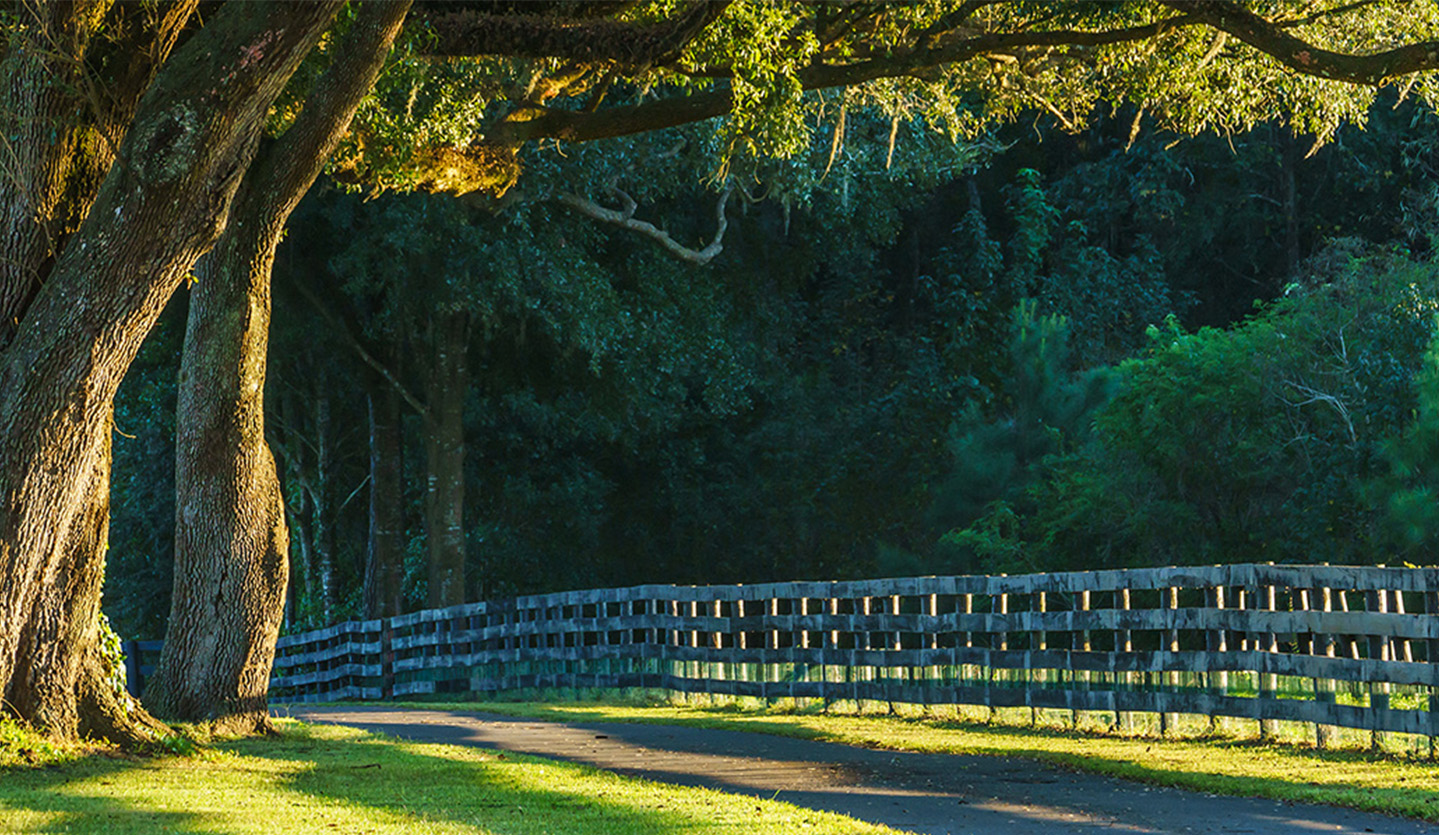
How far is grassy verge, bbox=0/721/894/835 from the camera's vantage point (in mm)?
8266

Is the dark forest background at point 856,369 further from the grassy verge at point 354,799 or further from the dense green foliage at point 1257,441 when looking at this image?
the grassy verge at point 354,799

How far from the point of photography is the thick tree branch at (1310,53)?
13117mm

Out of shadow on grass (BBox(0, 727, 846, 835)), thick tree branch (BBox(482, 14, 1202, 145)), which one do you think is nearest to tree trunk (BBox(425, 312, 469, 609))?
thick tree branch (BBox(482, 14, 1202, 145))

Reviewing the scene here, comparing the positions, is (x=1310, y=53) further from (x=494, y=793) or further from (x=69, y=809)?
(x=69, y=809)

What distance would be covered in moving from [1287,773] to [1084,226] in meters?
25.0

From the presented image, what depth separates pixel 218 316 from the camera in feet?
41.8

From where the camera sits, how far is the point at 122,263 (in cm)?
936

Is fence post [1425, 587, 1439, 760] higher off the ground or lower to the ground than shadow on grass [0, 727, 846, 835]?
higher

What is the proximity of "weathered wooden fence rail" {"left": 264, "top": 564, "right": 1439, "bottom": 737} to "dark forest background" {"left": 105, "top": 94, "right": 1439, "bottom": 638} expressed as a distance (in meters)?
2.50

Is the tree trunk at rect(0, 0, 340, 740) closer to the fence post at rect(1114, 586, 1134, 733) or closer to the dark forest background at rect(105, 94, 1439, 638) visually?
the fence post at rect(1114, 586, 1134, 733)

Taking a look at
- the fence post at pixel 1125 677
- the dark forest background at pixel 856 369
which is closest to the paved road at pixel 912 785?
the fence post at pixel 1125 677

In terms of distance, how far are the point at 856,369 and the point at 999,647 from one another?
20347 mm

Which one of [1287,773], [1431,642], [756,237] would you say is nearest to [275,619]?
[1287,773]

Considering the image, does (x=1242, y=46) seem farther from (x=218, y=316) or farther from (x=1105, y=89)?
(x=218, y=316)
